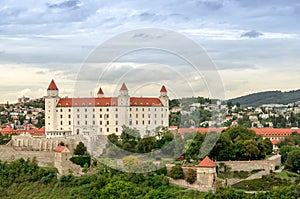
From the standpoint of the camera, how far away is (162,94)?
35.7 meters

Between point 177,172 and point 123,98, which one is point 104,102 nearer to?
point 123,98

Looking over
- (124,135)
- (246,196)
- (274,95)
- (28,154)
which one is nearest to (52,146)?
(28,154)

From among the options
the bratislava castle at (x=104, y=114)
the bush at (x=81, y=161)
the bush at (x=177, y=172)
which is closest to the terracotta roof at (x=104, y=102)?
the bratislava castle at (x=104, y=114)

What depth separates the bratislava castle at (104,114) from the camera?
34000mm

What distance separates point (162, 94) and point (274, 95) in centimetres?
6731

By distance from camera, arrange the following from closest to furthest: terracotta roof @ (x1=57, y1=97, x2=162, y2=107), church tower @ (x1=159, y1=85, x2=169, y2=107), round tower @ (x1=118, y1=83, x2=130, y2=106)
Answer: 1. round tower @ (x1=118, y1=83, x2=130, y2=106)
2. terracotta roof @ (x1=57, y1=97, x2=162, y2=107)
3. church tower @ (x1=159, y1=85, x2=169, y2=107)

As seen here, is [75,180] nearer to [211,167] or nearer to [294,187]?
[211,167]

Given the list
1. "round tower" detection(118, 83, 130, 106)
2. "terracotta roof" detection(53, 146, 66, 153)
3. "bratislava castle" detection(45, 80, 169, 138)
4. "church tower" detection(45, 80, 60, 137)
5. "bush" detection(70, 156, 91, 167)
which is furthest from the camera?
"church tower" detection(45, 80, 60, 137)

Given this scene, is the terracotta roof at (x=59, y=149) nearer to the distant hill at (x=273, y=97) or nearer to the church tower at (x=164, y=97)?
the church tower at (x=164, y=97)

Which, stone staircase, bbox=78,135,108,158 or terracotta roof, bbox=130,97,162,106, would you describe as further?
terracotta roof, bbox=130,97,162,106

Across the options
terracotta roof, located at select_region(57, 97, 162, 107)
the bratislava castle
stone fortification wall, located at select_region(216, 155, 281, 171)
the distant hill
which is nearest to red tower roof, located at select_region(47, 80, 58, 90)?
the bratislava castle

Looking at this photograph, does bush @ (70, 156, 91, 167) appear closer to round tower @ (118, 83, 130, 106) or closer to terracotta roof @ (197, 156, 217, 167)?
round tower @ (118, 83, 130, 106)

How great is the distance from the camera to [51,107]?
36.4 m

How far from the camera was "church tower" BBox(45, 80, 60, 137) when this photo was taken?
36.0 m
